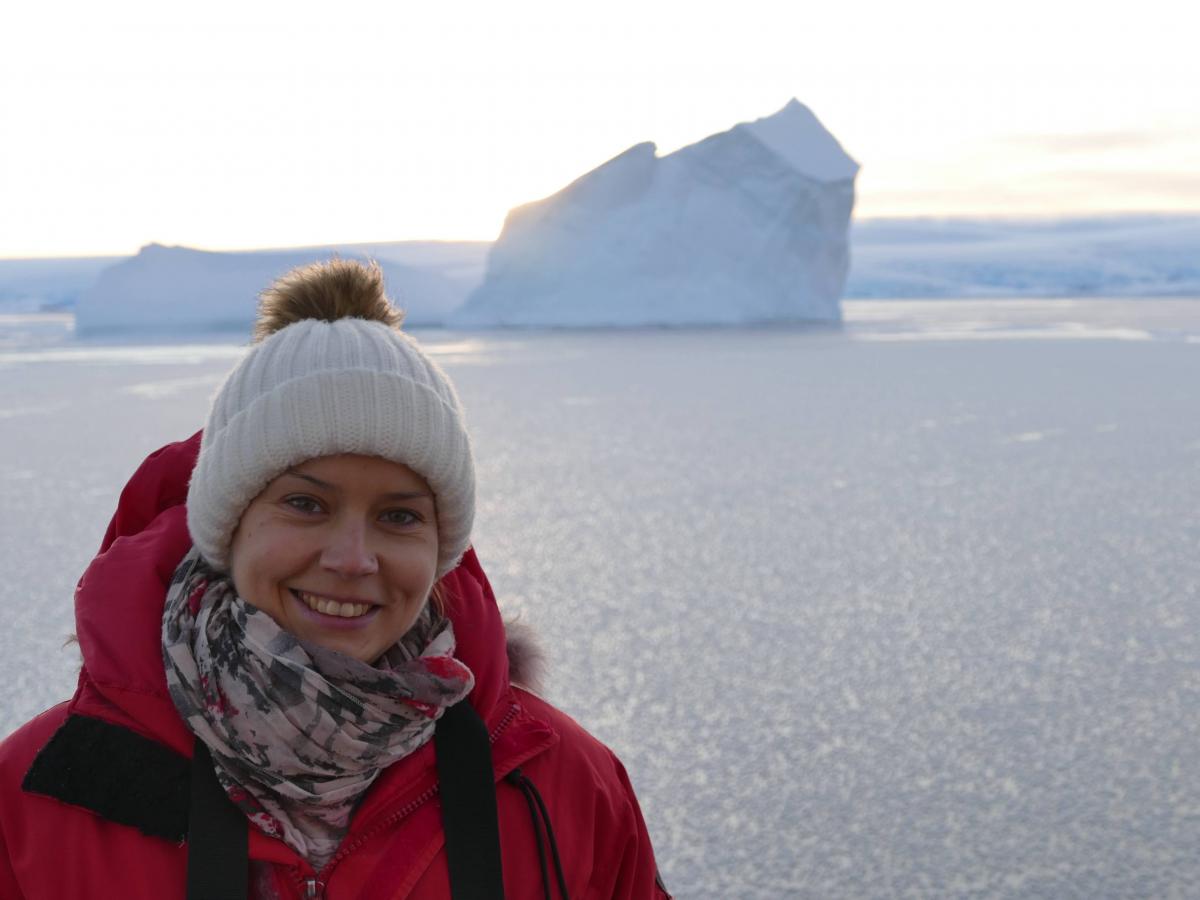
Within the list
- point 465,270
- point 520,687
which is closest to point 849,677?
point 520,687

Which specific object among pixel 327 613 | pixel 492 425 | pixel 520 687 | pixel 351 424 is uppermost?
pixel 351 424

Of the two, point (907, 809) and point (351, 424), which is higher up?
point (351, 424)

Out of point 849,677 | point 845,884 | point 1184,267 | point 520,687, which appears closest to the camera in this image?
point 520,687

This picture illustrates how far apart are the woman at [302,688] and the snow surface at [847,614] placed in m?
1.14

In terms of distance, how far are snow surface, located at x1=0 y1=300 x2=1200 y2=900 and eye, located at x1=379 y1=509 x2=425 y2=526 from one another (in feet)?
4.08

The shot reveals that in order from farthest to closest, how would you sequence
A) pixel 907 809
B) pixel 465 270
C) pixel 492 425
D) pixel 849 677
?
pixel 465 270 → pixel 492 425 → pixel 849 677 → pixel 907 809

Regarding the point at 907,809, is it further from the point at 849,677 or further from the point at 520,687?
the point at 520,687

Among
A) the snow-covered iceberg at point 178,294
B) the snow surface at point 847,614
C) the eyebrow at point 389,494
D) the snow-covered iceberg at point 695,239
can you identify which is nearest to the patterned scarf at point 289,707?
the eyebrow at point 389,494

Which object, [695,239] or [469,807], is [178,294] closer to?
[695,239]

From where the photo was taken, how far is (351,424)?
971mm

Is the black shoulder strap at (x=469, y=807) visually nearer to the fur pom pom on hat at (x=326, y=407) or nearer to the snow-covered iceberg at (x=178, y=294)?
the fur pom pom on hat at (x=326, y=407)

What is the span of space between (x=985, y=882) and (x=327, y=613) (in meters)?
1.52

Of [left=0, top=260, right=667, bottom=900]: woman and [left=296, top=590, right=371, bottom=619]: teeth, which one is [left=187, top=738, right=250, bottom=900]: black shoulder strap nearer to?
[left=0, top=260, right=667, bottom=900]: woman

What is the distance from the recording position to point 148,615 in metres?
0.98
